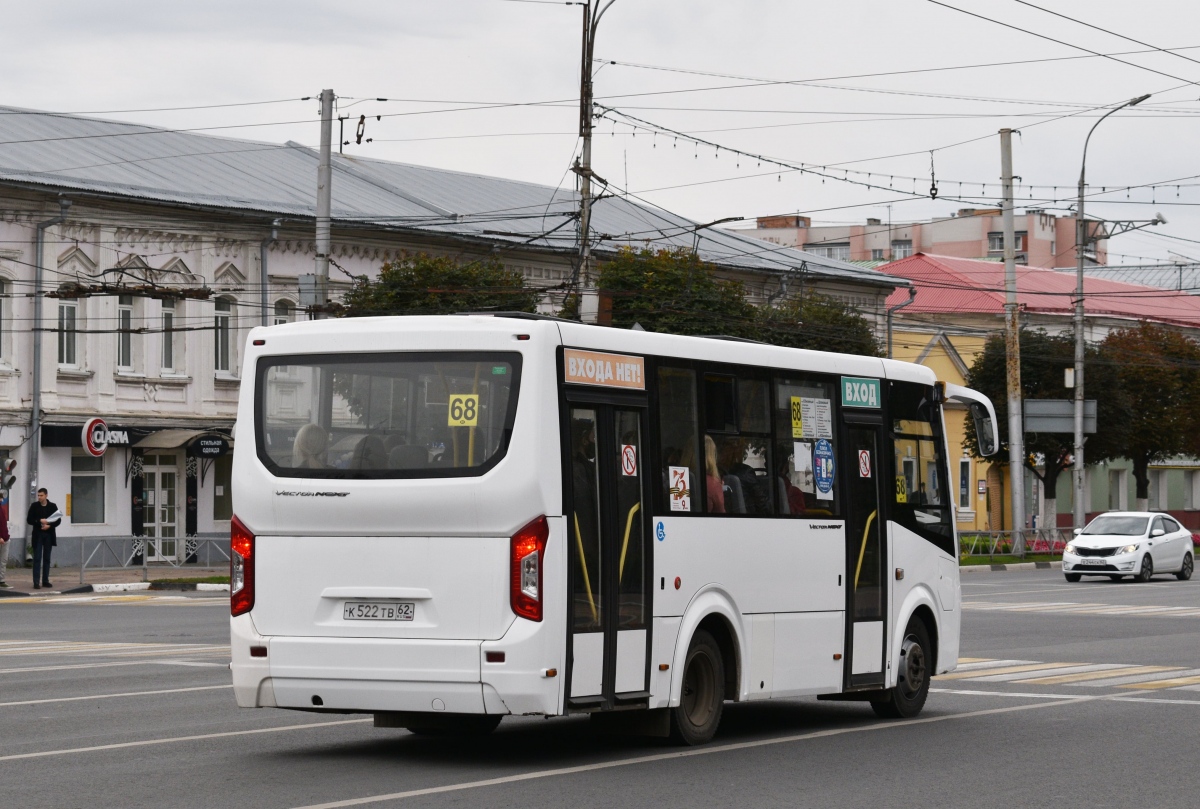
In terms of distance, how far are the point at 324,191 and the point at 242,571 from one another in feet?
79.4

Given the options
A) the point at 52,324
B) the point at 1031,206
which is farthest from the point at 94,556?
the point at 1031,206

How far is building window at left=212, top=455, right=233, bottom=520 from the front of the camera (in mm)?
44906

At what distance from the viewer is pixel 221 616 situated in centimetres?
2625

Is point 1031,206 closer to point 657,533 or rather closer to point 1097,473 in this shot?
point 1097,473

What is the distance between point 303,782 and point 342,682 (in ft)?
2.15

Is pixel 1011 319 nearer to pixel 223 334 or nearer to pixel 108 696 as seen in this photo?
pixel 223 334

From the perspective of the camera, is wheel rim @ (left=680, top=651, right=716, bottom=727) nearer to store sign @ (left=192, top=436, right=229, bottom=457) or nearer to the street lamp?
store sign @ (left=192, top=436, right=229, bottom=457)

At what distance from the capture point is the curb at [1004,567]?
4553 centimetres

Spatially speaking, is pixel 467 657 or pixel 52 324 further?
pixel 52 324

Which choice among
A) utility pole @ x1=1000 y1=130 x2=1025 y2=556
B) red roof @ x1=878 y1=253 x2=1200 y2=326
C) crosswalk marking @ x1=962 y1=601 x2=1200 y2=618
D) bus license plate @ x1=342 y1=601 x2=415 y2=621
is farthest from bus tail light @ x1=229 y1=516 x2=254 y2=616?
red roof @ x1=878 y1=253 x2=1200 y2=326

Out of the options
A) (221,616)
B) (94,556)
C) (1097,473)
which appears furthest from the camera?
(1097,473)

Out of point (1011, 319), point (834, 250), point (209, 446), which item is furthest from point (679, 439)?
point (834, 250)

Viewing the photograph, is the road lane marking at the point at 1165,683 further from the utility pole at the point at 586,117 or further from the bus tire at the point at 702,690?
the utility pole at the point at 586,117

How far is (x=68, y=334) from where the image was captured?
137ft
